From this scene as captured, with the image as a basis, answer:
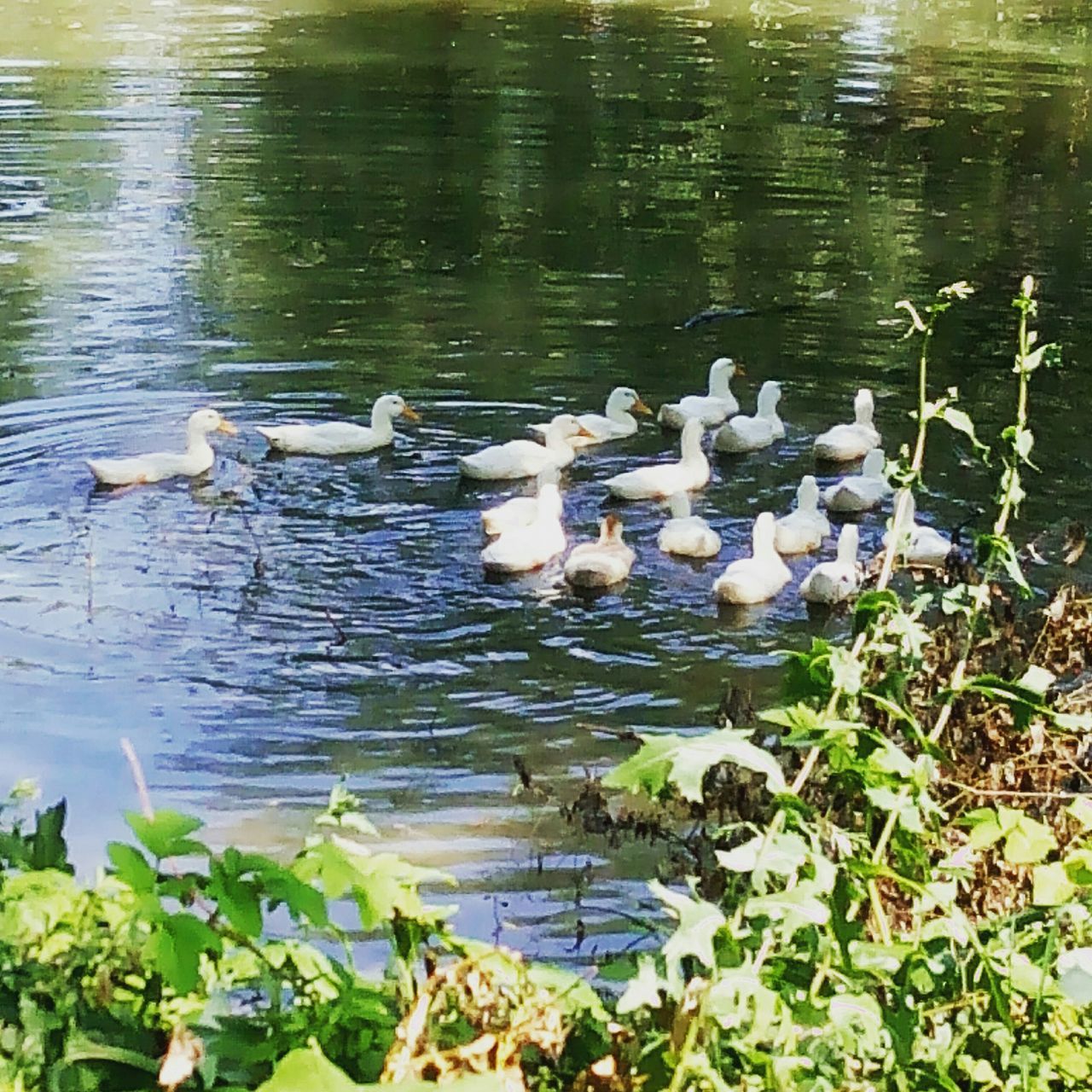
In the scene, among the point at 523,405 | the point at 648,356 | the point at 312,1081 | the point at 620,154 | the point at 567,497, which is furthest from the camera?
the point at 620,154

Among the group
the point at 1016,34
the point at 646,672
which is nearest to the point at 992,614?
the point at 646,672

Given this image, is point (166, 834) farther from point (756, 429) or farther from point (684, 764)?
point (756, 429)

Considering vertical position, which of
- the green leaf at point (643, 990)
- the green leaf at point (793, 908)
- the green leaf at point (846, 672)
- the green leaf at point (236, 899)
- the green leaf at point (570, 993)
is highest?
the green leaf at point (846, 672)

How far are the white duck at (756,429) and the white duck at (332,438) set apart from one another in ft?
5.33

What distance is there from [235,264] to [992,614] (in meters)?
8.05

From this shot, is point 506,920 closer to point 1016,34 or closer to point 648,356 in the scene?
point 648,356

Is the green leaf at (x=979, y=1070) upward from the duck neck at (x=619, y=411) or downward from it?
upward

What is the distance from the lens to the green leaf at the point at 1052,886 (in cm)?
312

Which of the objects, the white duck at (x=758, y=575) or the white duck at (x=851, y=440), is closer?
the white duck at (x=758, y=575)

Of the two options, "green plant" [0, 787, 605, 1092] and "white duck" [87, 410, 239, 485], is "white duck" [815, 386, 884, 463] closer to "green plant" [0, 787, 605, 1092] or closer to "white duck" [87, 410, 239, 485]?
"white duck" [87, 410, 239, 485]

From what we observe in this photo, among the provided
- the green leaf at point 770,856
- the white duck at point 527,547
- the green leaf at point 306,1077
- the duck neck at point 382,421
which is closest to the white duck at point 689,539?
the white duck at point 527,547

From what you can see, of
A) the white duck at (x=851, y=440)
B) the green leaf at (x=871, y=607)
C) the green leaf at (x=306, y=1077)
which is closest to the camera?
the green leaf at (x=306, y=1077)

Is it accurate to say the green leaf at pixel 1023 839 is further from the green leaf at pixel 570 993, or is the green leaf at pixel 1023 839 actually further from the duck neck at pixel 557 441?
the duck neck at pixel 557 441

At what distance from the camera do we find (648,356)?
10.9 metres
